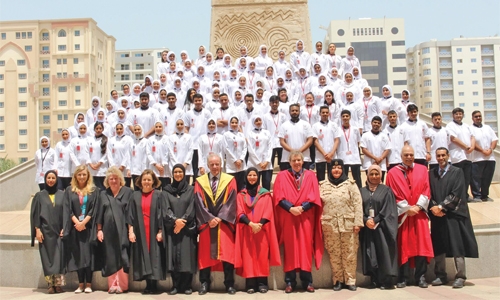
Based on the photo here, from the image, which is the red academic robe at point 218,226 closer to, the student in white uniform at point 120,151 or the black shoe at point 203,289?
the black shoe at point 203,289

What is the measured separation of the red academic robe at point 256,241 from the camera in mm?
6965

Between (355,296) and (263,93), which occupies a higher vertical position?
(263,93)

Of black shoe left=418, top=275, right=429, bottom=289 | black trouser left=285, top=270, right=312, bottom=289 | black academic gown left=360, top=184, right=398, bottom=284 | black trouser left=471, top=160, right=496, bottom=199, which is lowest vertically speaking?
black shoe left=418, top=275, right=429, bottom=289

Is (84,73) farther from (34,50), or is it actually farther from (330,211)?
(330,211)

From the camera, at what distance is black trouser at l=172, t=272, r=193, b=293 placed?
7086 mm

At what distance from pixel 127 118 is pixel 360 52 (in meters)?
80.7

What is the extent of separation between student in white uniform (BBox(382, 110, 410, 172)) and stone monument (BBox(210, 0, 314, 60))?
26.3 feet

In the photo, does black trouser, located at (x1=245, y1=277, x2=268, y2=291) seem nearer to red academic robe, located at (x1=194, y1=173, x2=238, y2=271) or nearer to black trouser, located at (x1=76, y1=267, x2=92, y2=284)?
red academic robe, located at (x1=194, y1=173, x2=238, y2=271)

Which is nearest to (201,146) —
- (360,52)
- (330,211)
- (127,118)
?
(127,118)

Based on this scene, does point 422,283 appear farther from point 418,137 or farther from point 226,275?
point 418,137

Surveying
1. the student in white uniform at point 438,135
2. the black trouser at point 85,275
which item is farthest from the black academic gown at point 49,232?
the student in white uniform at point 438,135

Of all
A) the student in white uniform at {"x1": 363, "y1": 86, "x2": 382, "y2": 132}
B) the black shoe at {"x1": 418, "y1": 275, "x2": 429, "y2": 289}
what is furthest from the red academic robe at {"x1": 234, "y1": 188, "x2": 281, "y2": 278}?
the student in white uniform at {"x1": 363, "y1": 86, "x2": 382, "y2": 132}

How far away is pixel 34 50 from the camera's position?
219 ft

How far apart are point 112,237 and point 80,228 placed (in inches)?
16.6
